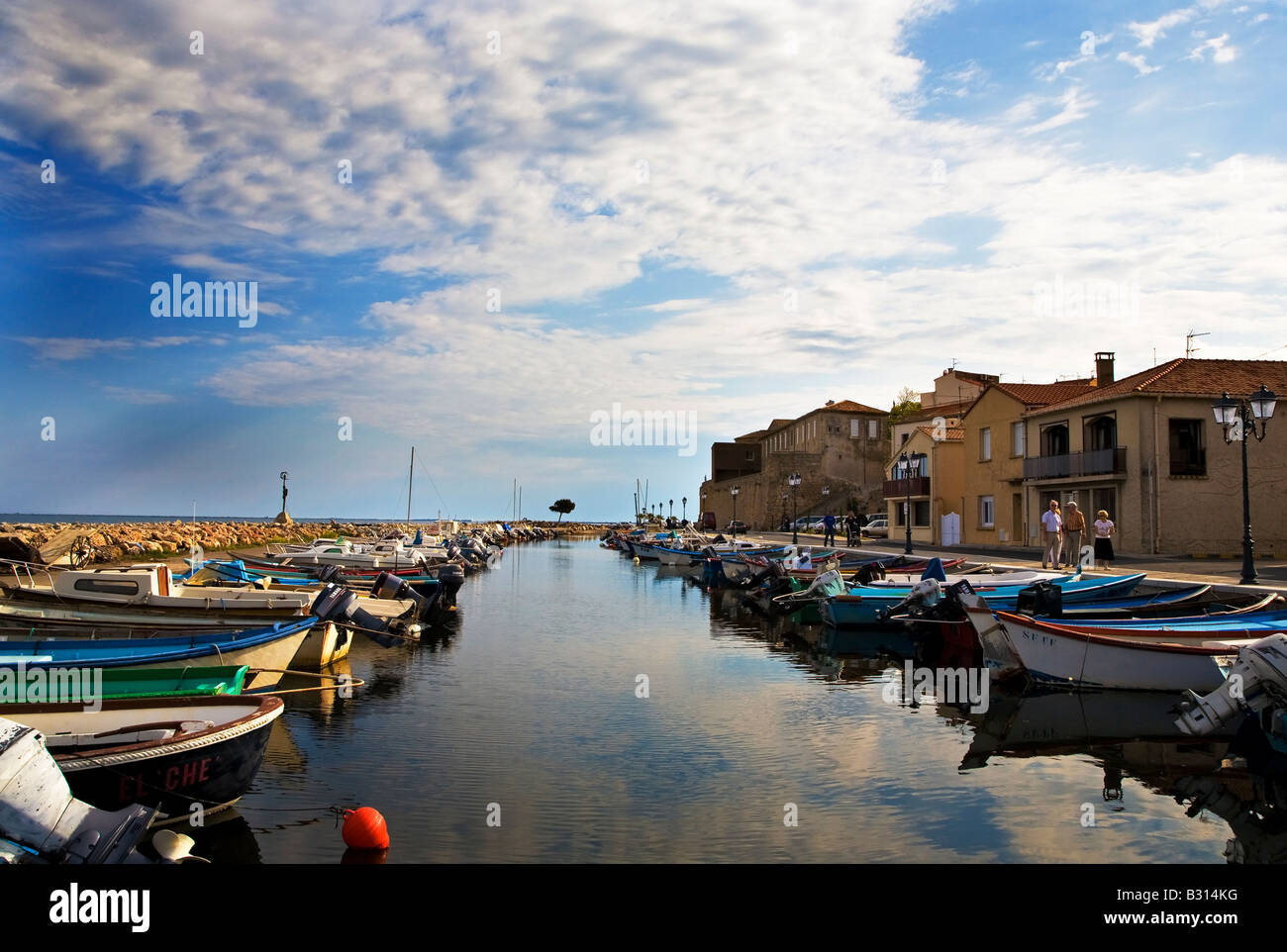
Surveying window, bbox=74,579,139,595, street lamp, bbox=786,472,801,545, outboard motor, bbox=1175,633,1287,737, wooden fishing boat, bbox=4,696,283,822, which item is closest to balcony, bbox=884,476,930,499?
street lamp, bbox=786,472,801,545

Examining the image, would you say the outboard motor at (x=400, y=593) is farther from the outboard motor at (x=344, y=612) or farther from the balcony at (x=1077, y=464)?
the balcony at (x=1077, y=464)

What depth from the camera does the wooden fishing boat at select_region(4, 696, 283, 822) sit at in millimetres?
8125

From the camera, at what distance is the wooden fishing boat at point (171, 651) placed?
12.1 meters

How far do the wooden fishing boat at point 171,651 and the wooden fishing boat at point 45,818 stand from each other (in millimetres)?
5416

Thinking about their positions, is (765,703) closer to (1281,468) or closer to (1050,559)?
(1050,559)

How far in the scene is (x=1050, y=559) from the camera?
28766 millimetres

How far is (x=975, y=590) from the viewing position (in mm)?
21516

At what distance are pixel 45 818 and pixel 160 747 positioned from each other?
1618 millimetres

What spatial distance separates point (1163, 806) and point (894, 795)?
2804 millimetres

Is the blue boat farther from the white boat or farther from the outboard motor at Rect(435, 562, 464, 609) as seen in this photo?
the outboard motor at Rect(435, 562, 464, 609)

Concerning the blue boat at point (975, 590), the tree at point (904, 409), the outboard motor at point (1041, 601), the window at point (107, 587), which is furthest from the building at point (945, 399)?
the window at point (107, 587)

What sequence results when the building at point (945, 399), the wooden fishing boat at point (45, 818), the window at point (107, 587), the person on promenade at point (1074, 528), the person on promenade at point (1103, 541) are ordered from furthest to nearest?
the building at point (945, 399) → the person on promenade at point (1103, 541) → the person on promenade at point (1074, 528) → the window at point (107, 587) → the wooden fishing boat at point (45, 818)

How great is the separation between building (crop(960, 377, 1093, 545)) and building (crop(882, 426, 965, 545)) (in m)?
0.84
